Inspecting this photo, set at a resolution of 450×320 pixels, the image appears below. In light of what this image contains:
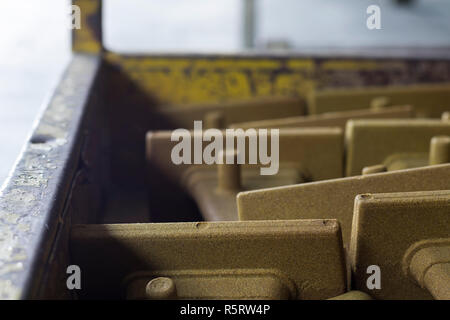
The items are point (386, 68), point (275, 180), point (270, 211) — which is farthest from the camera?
point (386, 68)

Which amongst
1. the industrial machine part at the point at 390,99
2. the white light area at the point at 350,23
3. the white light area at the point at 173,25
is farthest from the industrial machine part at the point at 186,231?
the white light area at the point at 350,23

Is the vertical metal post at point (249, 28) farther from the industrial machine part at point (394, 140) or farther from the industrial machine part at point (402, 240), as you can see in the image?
the industrial machine part at point (402, 240)

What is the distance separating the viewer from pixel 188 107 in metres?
2.19

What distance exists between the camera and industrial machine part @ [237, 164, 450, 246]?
3.72 ft

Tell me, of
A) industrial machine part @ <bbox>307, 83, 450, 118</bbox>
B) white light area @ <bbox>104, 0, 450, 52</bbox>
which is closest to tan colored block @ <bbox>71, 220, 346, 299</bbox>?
industrial machine part @ <bbox>307, 83, 450, 118</bbox>

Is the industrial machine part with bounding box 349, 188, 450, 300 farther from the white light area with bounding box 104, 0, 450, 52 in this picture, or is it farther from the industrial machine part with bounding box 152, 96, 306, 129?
the white light area with bounding box 104, 0, 450, 52

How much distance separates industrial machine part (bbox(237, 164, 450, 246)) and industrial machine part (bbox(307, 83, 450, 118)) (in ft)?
3.59

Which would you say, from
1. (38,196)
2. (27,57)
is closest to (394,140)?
(38,196)

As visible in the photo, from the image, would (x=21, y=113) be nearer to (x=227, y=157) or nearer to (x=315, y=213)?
(x=227, y=157)

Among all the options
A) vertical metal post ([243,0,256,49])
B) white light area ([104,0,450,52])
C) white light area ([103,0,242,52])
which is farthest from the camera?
white light area ([104,0,450,52])

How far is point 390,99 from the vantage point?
2250 mm

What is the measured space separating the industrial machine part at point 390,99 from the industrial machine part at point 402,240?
1.26 m

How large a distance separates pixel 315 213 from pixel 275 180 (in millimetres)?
422
